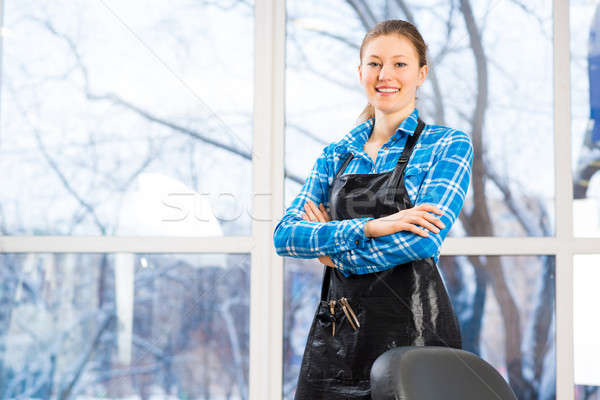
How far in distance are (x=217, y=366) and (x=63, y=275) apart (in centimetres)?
70

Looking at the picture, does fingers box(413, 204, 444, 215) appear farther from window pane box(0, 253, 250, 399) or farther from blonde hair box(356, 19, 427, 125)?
window pane box(0, 253, 250, 399)

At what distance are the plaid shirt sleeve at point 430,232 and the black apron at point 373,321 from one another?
0.03 meters

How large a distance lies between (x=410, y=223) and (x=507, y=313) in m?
1.20

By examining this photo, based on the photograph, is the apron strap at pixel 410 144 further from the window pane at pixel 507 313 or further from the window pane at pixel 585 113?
the window pane at pixel 585 113

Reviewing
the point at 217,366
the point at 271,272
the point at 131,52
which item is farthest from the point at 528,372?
the point at 131,52

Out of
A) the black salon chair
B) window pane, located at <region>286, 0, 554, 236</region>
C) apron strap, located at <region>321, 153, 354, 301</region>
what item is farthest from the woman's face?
window pane, located at <region>286, 0, 554, 236</region>

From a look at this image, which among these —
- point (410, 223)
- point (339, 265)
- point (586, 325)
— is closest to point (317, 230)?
point (339, 265)

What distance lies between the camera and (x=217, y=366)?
235 cm

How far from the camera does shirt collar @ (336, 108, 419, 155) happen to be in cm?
147

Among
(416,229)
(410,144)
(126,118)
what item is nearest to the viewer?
(416,229)

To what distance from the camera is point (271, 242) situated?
7.62 ft

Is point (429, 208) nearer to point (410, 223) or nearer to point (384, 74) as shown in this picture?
point (410, 223)

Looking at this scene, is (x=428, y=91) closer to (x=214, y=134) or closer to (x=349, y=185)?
(x=214, y=134)

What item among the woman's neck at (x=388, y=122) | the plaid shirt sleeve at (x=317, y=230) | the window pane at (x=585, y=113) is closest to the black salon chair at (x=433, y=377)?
the plaid shirt sleeve at (x=317, y=230)
